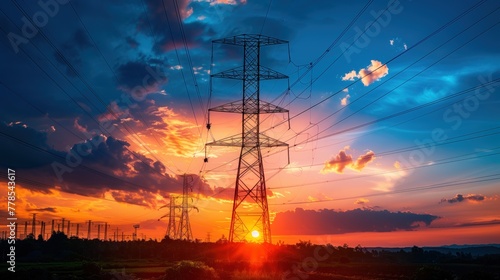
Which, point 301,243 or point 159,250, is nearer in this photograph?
point 159,250

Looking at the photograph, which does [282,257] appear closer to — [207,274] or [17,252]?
[207,274]

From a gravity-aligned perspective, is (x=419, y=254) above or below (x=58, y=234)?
below

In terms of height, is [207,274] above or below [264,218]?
below

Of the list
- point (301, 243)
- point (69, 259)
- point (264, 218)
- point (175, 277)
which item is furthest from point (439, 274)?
point (301, 243)

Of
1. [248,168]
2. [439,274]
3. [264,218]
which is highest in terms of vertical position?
[248,168]

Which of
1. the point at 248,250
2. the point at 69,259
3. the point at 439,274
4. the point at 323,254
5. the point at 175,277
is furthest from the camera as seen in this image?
the point at 323,254

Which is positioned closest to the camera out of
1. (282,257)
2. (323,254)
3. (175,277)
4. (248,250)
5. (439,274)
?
(439,274)

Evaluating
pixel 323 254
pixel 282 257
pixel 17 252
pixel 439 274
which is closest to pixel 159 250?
pixel 17 252

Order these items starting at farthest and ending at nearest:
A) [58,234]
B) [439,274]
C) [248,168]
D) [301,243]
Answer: [58,234]
[301,243]
[248,168]
[439,274]

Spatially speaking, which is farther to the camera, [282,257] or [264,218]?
[282,257]

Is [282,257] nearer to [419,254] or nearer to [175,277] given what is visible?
[175,277]
